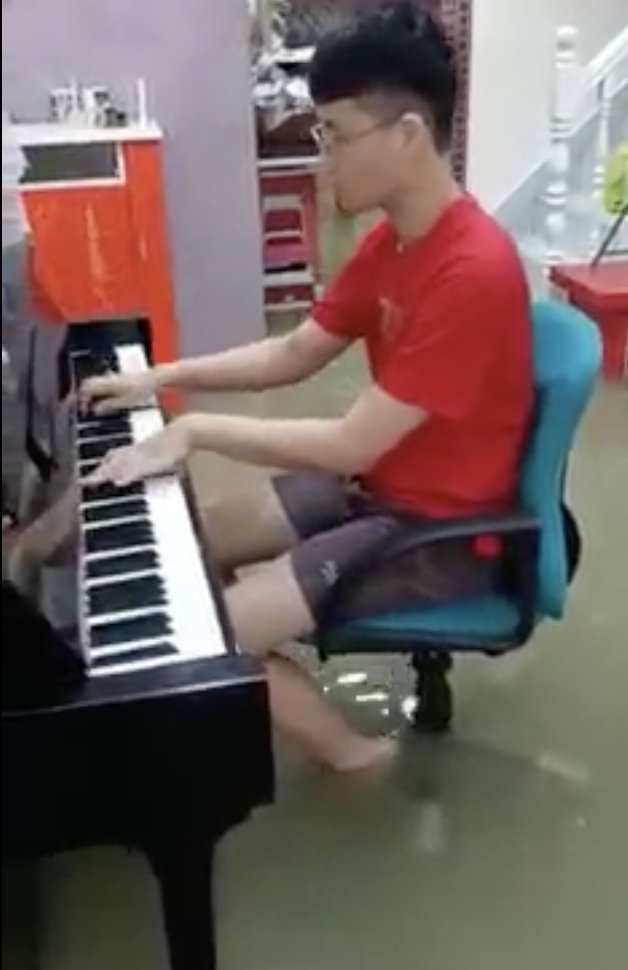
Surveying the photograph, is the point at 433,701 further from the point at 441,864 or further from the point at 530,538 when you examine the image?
the point at 530,538

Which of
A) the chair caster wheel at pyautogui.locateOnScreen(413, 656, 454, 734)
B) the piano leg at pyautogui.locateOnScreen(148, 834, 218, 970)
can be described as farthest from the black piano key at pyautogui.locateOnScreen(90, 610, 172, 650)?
the chair caster wheel at pyautogui.locateOnScreen(413, 656, 454, 734)

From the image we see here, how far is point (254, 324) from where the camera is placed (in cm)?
459

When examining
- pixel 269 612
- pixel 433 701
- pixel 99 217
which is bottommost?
pixel 433 701

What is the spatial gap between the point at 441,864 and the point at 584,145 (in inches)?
157

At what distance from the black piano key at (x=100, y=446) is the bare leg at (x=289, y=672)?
282 millimetres

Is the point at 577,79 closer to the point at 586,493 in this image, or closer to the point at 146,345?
the point at 586,493

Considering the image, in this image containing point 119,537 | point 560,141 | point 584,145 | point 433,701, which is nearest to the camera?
point 119,537

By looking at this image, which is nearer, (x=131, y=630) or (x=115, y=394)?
(x=131, y=630)

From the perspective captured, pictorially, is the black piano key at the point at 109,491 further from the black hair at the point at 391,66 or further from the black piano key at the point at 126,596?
the black hair at the point at 391,66

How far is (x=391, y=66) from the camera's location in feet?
6.27

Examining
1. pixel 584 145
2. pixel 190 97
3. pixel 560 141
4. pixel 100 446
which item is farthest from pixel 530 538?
pixel 584 145

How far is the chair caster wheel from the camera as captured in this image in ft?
8.32

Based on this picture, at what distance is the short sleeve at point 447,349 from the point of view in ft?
6.17

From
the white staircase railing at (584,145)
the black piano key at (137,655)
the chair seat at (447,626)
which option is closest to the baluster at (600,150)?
the white staircase railing at (584,145)
